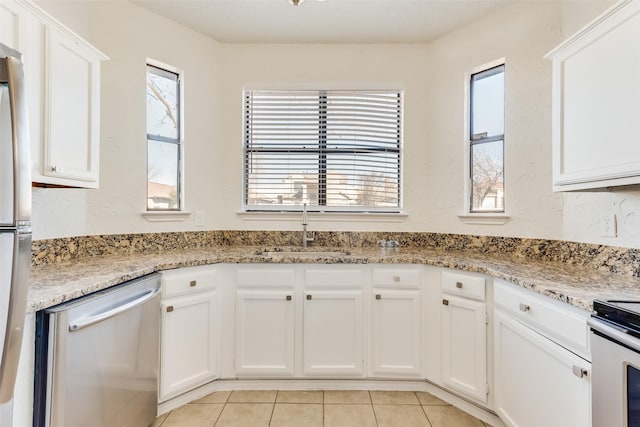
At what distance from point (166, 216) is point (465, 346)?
2339 mm

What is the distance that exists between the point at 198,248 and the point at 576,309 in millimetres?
2415

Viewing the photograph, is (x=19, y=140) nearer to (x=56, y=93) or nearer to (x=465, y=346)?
(x=56, y=93)

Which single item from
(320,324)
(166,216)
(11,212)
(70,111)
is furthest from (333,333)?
(70,111)

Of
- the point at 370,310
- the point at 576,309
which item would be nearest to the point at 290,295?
the point at 370,310

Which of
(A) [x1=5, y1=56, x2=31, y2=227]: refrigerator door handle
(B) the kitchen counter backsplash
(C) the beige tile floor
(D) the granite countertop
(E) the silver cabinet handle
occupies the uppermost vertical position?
(A) [x1=5, y1=56, x2=31, y2=227]: refrigerator door handle

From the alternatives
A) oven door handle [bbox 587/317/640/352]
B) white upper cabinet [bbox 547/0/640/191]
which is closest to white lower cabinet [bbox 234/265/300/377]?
oven door handle [bbox 587/317/640/352]

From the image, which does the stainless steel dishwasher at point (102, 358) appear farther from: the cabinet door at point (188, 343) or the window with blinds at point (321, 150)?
the window with blinds at point (321, 150)

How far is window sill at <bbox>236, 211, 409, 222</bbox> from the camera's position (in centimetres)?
271

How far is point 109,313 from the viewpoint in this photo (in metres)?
1.39

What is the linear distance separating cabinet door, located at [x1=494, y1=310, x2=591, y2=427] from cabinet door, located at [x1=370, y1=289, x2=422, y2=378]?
0.50m

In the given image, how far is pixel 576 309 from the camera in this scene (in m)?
1.22

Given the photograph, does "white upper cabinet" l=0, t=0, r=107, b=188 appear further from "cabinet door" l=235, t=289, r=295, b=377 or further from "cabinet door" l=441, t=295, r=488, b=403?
"cabinet door" l=441, t=295, r=488, b=403

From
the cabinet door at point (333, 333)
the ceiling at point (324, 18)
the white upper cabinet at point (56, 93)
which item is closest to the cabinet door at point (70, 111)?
the white upper cabinet at point (56, 93)

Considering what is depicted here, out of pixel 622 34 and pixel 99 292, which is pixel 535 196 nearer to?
pixel 622 34
